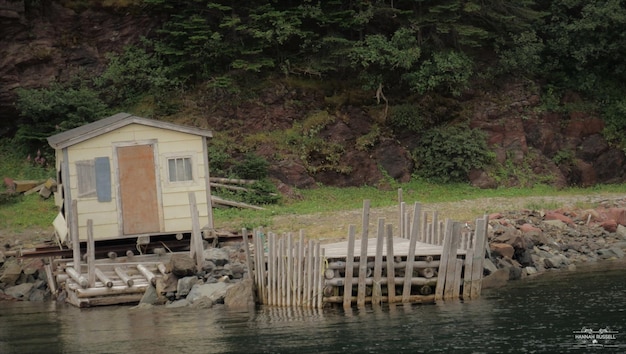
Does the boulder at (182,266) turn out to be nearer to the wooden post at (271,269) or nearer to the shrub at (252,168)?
the wooden post at (271,269)

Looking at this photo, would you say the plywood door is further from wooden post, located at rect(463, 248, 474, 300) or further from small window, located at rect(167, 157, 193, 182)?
wooden post, located at rect(463, 248, 474, 300)

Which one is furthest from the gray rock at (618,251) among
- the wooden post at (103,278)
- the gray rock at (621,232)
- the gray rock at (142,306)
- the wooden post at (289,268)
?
the wooden post at (103,278)

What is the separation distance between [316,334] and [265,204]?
55.6ft

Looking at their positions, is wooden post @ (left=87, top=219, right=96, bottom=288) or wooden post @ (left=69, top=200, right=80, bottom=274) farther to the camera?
wooden post @ (left=69, top=200, right=80, bottom=274)

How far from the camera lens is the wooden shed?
83.6 feet

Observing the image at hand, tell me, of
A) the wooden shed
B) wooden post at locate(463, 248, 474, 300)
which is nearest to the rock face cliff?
the wooden shed

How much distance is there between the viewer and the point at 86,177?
25.6 m

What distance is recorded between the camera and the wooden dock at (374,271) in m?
20.4

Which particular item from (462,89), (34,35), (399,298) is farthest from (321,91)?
(399,298)

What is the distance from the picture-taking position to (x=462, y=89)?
40.8 metres

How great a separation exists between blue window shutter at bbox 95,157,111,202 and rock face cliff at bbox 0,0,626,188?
476 inches

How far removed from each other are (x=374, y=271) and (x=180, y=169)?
7437mm

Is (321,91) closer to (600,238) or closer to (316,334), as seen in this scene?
(600,238)

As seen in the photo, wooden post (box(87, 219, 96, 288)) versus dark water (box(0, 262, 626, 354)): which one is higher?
wooden post (box(87, 219, 96, 288))
